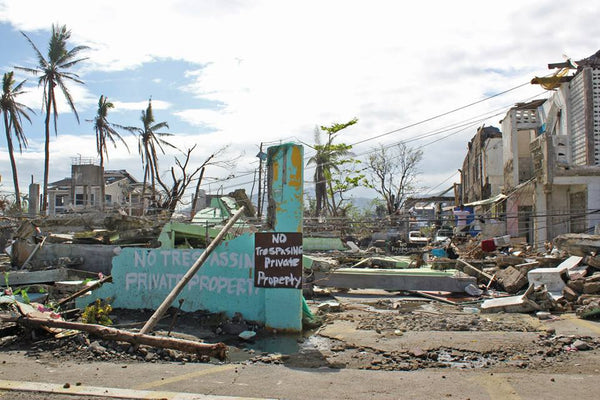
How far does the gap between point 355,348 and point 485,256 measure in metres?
13.6

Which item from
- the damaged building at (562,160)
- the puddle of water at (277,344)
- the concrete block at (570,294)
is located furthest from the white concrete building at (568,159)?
the puddle of water at (277,344)

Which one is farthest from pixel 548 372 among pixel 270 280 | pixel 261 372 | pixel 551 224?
pixel 551 224

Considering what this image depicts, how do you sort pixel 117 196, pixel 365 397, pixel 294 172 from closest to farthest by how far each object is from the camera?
1. pixel 365 397
2. pixel 294 172
3. pixel 117 196

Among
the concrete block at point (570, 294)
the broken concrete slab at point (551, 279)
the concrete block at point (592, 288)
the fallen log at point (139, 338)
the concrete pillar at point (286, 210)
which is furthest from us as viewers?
the broken concrete slab at point (551, 279)

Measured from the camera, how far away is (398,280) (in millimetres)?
13805

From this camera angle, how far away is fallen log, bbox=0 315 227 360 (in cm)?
680

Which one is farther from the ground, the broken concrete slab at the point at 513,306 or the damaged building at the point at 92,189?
the damaged building at the point at 92,189

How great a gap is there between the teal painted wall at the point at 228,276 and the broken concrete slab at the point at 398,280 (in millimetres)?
4134

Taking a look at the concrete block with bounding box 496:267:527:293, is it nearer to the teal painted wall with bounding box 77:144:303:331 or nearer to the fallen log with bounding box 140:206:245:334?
the teal painted wall with bounding box 77:144:303:331

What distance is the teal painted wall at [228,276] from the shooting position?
28.6 ft

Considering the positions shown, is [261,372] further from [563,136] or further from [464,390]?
[563,136]

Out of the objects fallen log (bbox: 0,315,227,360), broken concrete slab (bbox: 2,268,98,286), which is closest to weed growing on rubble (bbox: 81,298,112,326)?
fallen log (bbox: 0,315,227,360)

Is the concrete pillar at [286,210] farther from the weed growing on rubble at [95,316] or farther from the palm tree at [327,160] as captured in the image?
the palm tree at [327,160]

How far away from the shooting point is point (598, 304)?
9.25 meters
